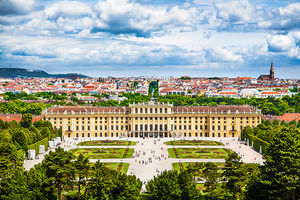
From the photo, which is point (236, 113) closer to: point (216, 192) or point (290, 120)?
point (290, 120)

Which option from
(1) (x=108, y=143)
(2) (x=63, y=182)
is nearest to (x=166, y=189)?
(2) (x=63, y=182)

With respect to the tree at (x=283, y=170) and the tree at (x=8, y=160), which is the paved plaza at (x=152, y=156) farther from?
the tree at (x=283, y=170)

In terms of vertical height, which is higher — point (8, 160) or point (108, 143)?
point (8, 160)

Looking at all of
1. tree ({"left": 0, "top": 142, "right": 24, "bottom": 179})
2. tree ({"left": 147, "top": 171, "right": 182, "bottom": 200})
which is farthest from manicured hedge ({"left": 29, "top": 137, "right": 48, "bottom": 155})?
tree ({"left": 147, "top": 171, "right": 182, "bottom": 200})

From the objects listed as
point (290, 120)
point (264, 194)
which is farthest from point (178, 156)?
point (290, 120)

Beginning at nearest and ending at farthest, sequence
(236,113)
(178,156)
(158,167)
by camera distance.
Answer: (158,167) < (178,156) < (236,113)

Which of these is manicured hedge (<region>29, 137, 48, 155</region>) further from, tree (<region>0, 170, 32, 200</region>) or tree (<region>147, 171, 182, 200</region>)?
tree (<region>147, 171, 182, 200</region>)

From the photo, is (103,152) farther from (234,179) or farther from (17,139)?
(234,179)
